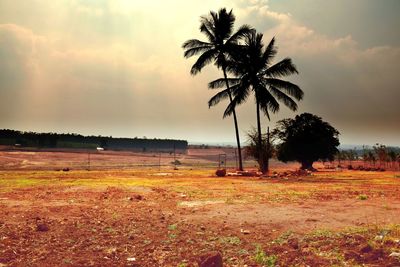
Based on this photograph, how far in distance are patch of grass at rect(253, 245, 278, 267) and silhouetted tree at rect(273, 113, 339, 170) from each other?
34.2 meters

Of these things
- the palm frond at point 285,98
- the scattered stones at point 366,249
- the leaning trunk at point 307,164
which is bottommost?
the scattered stones at point 366,249

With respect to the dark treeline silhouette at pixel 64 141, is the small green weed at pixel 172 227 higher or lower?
lower

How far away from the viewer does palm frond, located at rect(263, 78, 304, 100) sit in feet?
99.1

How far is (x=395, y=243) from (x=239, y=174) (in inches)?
873

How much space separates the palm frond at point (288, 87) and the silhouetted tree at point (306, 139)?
419 inches

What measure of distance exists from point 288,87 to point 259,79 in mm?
2486

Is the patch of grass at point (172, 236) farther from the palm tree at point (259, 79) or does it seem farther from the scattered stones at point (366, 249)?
the palm tree at point (259, 79)

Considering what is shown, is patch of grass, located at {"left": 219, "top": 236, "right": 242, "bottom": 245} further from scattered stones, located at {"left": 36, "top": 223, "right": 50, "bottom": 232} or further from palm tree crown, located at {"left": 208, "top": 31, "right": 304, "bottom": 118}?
palm tree crown, located at {"left": 208, "top": 31, "right": 304, "bottom": 118}

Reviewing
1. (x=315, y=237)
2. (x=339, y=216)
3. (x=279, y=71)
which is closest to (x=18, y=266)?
(x=315, y=237)

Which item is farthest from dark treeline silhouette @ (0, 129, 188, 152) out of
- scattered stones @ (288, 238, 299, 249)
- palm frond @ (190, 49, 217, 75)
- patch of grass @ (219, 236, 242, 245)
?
scattered stones @ (288, 238, 299, 249)

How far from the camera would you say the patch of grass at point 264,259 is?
21.5ft

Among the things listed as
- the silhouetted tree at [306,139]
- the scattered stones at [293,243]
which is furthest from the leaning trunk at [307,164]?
the scattered stones at [293,243]

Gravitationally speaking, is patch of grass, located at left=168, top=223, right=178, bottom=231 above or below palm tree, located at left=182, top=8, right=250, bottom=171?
below

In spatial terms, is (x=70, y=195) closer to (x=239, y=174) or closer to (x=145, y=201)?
(x=145, y=201)
